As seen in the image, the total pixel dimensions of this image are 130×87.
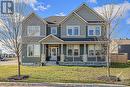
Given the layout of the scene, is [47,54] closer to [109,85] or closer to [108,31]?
[108,31]

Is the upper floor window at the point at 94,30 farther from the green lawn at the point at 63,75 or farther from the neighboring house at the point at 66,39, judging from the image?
the green lawn at the point at 63,75

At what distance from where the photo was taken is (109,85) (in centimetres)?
1847

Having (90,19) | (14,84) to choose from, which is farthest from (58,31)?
(14,84)

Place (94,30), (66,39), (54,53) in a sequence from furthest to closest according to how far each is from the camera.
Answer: (54,53) < (66,39) < (94,30)

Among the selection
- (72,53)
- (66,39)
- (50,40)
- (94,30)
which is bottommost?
(72,53)

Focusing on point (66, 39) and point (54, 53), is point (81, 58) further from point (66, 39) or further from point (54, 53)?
point (54, 53)

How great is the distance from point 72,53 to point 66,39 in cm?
242

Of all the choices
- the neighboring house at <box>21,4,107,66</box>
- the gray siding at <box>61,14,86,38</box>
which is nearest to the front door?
the neighboring house at <box>21,4,107,66</box>

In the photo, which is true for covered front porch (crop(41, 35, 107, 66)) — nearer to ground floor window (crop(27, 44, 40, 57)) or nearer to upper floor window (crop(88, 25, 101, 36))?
ground floor window (crop(27, 44, 40, 57))

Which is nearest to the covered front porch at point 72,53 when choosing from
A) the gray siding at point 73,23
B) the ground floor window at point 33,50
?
the ground floor window at point 33,50

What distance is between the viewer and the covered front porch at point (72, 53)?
43.7 metres

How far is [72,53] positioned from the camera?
1770 inches

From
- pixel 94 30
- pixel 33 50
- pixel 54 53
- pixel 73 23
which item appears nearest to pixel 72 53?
pixel 54 53

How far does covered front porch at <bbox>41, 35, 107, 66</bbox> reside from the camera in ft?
143
